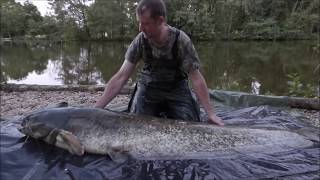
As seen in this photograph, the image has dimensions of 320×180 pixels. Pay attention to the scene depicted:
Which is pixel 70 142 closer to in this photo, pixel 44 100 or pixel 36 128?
pixel 36 128

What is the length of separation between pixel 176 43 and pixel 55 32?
42.6 m

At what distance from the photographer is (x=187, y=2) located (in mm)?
8812

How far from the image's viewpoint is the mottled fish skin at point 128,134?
2973 millimetres

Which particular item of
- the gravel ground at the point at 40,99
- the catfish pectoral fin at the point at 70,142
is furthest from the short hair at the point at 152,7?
the gravel ground at the point at 40,99

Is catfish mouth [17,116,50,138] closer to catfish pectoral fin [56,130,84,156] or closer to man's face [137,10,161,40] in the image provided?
catfish pectoral fin [56,130,84,156]

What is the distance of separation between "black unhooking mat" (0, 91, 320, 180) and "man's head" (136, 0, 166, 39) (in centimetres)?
116

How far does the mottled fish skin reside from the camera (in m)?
2.97

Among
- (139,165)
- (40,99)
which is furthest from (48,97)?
(139,165)

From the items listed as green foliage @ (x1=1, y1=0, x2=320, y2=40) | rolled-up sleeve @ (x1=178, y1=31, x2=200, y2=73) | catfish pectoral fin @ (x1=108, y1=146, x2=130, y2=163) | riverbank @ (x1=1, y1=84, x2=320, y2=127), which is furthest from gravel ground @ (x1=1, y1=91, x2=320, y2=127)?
green foliage @ (x1=1, y1=0, x2=320, y2=40)

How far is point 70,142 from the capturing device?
2.92 metres

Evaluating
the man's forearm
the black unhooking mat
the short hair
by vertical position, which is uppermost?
the short hair

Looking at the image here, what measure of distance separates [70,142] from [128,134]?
1.46 feet

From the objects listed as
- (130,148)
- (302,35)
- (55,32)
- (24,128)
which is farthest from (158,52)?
(55,32)

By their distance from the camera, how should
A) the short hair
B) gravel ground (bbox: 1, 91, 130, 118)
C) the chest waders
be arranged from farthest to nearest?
gravel ground (bbox: 1, 91, 130, 118), the chest waders, the short hair
